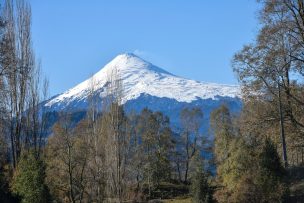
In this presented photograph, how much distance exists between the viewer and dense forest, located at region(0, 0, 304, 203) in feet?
59.8

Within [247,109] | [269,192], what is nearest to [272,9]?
[247,109]

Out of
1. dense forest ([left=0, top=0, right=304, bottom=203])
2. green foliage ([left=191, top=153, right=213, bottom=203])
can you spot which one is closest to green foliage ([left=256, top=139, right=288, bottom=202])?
dense forest ([left=0, top=0, right=304, bottom=203])

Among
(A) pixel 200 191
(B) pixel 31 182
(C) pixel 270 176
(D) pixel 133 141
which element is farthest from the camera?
(D) pixel 133 141

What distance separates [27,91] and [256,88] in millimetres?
20599

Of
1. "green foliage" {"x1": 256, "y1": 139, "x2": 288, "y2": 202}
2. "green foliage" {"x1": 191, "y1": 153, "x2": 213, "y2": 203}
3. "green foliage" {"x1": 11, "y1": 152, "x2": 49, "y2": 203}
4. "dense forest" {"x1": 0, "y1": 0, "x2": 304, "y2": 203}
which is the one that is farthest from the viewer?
"green foliage" {"x1": 191, "y1": 153, "x2": 213, "y2": 203}

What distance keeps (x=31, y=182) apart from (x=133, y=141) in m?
27.9

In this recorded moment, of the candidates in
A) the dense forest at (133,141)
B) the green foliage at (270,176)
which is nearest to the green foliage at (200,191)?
the dense forest at (133,141)

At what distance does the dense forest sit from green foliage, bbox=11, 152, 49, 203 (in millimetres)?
54

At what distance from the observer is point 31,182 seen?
2741cm

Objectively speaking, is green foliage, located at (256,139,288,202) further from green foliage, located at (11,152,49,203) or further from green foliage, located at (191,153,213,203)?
green foliage, located at (11,152,49,203)

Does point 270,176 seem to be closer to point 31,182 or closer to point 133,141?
point 31,182

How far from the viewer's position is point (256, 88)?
21.7 metres

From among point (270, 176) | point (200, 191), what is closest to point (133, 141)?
point (200, 191)

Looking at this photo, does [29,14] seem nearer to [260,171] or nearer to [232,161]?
[232,161]
